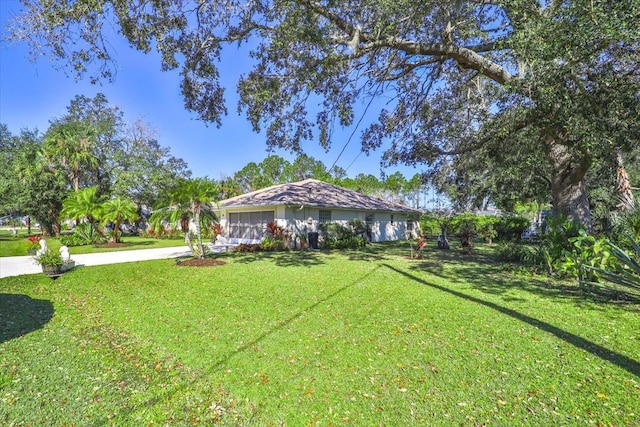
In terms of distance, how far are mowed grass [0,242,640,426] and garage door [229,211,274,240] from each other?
11.3m

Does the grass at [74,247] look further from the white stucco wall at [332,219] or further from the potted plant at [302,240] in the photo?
the potted plant at [302,240]

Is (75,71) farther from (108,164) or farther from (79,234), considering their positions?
(108,164)

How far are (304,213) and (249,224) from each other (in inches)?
176

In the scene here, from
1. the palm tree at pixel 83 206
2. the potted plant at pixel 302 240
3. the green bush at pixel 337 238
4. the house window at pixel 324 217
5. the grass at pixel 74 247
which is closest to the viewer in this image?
the grass at pixel 74 247

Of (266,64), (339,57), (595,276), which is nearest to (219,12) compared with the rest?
(266,64)

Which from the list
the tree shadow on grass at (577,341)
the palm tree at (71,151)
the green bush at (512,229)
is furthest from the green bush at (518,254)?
the palm tree at (71,151)

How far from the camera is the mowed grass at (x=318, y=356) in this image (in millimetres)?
2936

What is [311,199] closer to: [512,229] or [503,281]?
[503,281]

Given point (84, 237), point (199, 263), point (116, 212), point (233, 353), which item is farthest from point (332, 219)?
point (84, 237)

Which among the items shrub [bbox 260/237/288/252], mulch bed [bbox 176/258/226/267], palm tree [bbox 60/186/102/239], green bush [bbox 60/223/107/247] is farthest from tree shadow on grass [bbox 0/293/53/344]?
green bush [bbox 60/223/107/247]

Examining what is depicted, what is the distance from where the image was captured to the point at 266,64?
936 cm

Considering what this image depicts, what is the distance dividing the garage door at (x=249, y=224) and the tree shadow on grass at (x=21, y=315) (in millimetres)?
12317

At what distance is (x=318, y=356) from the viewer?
13.4 feet

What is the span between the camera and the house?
17797 millimetres
